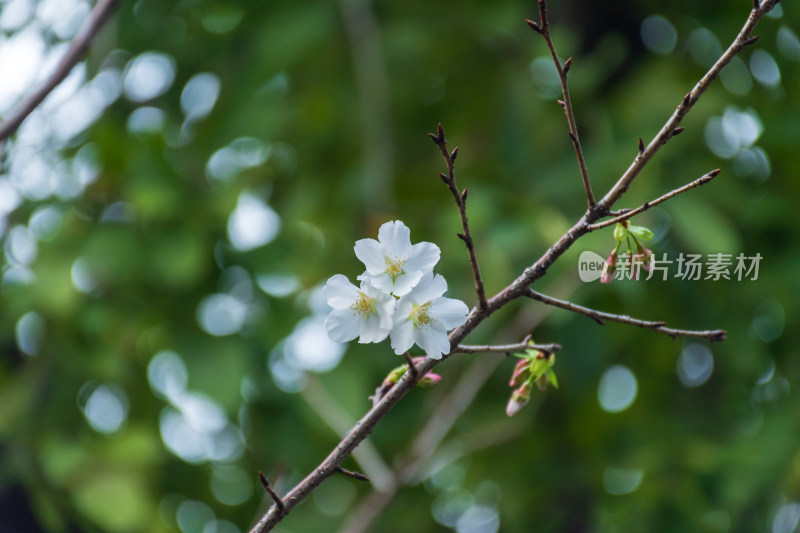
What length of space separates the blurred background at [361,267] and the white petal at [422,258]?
1.19 meters

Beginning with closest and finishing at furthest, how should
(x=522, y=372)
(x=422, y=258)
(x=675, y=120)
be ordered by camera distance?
1. (x=675, y=120)
2. (x=422, y=258)
3. (x=522, y=372)

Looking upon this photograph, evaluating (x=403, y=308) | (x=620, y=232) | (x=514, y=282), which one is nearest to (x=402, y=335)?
(x=403, y=308)

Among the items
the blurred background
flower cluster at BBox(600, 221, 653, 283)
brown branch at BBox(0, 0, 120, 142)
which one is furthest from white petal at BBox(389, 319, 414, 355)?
the blurred background

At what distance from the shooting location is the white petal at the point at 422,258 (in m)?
0.71

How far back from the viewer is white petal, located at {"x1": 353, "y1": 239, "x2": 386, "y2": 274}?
2.41 feet

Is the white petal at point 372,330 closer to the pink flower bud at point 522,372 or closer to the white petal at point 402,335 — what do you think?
the white petal at point 402,335

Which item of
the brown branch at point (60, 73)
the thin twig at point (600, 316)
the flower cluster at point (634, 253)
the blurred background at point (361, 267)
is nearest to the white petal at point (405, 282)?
the thin twig at point (600, 316)

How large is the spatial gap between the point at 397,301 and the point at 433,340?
61 millimetres

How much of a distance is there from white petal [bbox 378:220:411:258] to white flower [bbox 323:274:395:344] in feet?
0.15

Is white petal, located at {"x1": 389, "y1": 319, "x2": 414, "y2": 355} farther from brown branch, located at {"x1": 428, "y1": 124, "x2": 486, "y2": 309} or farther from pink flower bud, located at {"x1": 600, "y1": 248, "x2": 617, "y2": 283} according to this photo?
pink flower bud, located at {"x1": 600, "y1": 248, "x2": 617, "y2": 283}

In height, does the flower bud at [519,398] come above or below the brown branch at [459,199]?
below

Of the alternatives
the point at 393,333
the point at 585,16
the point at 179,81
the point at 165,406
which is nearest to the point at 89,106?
the point at 179,81

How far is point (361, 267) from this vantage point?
7.41 feet

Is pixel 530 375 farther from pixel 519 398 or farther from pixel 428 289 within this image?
pixel 428 289
